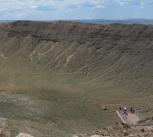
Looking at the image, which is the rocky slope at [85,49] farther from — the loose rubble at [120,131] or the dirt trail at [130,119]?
the loose rubble at [120,131]

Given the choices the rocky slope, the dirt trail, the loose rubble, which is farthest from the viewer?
the rocky slope

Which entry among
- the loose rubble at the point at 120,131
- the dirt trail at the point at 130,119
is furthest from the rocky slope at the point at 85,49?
the loose rubble at the point at 120,131

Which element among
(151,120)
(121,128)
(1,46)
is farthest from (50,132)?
(1,46)

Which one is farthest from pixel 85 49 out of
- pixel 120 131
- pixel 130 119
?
pixel 120 131

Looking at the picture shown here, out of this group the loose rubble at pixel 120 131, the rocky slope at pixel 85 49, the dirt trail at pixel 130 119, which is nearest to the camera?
the loose rubble at pixel 120 131

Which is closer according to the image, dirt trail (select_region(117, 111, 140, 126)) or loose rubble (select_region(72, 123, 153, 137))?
loose rubble (select_region(72, 123, 153, 137))

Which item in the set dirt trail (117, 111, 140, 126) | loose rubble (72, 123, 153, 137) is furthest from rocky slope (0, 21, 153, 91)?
loose rubble (72, 123, 153, 137)

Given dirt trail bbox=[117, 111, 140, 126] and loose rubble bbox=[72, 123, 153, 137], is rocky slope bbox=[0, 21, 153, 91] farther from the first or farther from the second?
loose rubble bbox=[72, 123, 153, 137]

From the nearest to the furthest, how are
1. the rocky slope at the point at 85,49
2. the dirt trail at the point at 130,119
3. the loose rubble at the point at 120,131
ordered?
the loose rubble at the point at 120,131 < the dirt trail at the point at 130,119 < the rocky slope at the point at 85,49

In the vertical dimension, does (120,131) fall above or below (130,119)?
above

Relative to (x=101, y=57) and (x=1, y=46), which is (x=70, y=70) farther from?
(x=1, y=46)

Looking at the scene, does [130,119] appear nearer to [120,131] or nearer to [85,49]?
[120,131]
